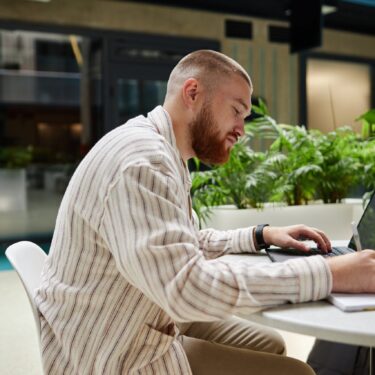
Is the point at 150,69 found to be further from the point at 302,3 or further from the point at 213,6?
the point at 302,3

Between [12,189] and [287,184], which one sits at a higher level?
[287,184]

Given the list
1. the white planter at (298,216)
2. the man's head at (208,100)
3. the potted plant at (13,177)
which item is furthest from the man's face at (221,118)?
the potted plant at (13,177)

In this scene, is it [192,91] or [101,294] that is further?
[192,91]

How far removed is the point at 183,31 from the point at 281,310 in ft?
20.7

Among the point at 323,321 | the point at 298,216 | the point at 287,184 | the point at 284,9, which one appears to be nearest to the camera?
the point at 323,321

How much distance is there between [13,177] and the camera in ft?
22.0

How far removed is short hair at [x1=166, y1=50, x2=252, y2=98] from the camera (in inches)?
47.2

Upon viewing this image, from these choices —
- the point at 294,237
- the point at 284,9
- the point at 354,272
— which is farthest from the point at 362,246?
the point at 284,9

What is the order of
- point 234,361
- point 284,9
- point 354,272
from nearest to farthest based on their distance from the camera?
point 354,272 < point 234,361 < point 284,9

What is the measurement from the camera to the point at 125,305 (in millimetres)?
1011

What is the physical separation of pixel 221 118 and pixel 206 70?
4.8 inches

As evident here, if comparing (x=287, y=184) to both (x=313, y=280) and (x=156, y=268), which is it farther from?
(x=156, y=268)

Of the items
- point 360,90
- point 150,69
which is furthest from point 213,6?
point 360,90

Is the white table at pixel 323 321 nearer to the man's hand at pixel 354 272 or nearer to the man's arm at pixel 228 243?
the man's hand at pixel 354 272
